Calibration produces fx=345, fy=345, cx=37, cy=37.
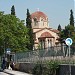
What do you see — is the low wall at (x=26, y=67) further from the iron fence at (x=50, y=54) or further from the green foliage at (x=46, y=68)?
the green foliage at (x=46, y=68)

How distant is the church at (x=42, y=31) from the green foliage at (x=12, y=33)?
161 feet

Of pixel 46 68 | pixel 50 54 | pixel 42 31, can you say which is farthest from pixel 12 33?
pixel 42 31

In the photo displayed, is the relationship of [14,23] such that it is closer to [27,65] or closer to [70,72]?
[27,65]

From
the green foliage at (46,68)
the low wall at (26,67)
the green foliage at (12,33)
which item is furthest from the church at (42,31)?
the green foliage at (46,68)

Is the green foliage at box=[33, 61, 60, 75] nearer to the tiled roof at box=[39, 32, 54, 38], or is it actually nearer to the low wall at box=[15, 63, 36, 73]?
the low wall at box=[15, 63, 36, 73]

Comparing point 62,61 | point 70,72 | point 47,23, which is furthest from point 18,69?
point 47,23

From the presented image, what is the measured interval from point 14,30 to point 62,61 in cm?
5538

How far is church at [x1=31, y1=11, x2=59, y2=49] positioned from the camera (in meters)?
136

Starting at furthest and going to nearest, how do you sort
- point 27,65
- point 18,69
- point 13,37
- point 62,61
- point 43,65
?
point 13,37
point 18,69
point 27,65
point 43,65
point 62,61

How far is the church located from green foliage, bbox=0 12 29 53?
49169 millimetres

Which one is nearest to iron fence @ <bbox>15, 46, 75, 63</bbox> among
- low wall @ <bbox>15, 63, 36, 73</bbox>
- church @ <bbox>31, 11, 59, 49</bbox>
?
low wall @ <bbox>15, 63, 36, 73</bbox>

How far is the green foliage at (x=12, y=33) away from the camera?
77688 millimetres

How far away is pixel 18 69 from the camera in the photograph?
41.9 m

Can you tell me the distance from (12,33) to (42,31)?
2325 inches
